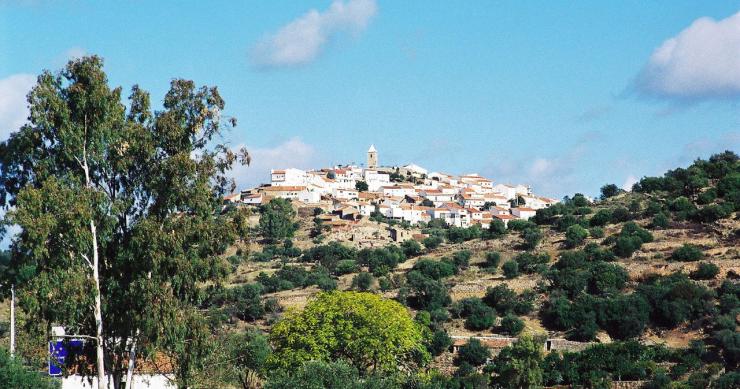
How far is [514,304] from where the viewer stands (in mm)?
63125

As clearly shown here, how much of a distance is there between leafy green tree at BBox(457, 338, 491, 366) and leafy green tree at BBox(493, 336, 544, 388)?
2.08 metres

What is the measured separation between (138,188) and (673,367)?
3290 cm

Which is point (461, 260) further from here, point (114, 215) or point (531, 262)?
point (114, 215)

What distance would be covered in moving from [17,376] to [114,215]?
6.57 m

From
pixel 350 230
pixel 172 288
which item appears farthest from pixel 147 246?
pixel 350 230

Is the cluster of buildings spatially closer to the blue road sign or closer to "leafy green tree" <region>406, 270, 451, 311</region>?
"leafy green tree" <region>406, 270, 451, 311</region>

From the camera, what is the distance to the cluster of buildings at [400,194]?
435ft

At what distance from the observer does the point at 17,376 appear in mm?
27266

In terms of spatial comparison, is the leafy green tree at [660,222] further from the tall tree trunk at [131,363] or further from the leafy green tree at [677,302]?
the tall tree trunk at [131,363]

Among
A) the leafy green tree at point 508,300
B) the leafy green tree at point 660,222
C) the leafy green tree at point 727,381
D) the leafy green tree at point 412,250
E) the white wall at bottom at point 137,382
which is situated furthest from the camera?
the leafy green tree at point 412,250

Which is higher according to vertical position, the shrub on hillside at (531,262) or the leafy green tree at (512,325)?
the shrub on hillside at (531,262)

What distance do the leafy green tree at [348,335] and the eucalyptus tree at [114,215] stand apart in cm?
1490

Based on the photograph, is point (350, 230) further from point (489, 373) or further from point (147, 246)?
point (147, 246)

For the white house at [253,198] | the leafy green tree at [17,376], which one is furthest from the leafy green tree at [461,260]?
the white house at [253,198]
